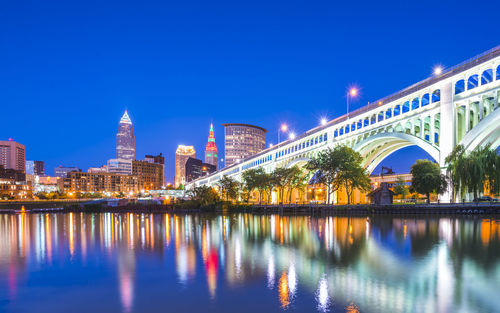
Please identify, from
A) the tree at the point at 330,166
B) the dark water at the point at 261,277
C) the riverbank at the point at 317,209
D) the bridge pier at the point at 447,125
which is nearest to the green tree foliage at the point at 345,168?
the tree at the point at 330,166

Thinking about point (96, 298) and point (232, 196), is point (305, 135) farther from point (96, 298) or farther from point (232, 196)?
point (96, 298)

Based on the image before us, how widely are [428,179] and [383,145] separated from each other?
23.3 m

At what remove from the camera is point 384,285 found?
42.8 ft

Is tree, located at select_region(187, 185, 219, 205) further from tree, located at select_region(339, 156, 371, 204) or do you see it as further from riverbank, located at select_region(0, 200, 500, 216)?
tree, located at select_region(339, 156, 371, 204)

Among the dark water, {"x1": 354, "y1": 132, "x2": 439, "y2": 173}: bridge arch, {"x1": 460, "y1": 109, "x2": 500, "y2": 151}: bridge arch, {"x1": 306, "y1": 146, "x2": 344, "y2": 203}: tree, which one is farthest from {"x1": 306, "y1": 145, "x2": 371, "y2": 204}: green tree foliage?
the dark water

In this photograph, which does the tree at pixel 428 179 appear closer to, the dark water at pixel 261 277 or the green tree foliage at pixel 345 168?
the green tree foliage at pixel 345 168

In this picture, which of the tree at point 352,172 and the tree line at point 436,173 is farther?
the tree at point 352,172

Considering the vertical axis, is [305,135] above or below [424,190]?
above

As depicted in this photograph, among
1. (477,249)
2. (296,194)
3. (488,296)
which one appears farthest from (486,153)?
(296,194)

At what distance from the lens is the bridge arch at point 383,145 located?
54.6m

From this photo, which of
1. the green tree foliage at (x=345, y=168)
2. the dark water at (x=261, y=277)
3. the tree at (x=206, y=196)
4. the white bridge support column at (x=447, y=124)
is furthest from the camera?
the tree at (x=206, y=196)

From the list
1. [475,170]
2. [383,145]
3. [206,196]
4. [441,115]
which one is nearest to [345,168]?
[383,145]

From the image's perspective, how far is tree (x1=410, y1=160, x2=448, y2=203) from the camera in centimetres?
5169

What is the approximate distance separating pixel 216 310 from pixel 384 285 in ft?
22.5
